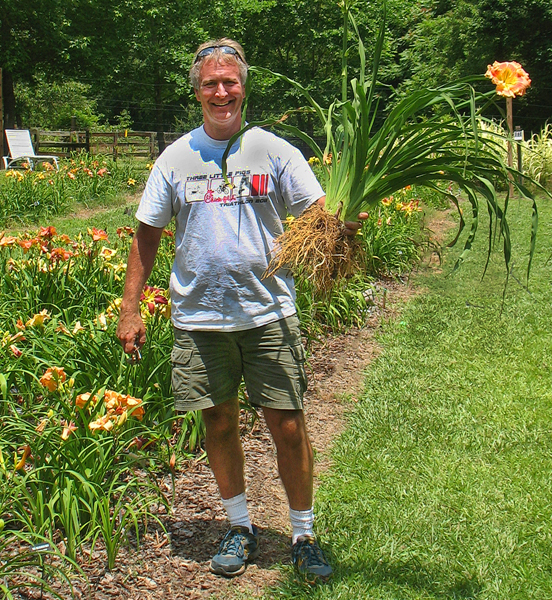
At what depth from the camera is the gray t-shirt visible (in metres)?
2.20

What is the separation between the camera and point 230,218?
220 cm

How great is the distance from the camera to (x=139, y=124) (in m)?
34.6

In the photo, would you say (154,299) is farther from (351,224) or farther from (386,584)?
(386,584)

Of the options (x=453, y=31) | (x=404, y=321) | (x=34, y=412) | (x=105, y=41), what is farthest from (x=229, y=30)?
(x=34, y=412)

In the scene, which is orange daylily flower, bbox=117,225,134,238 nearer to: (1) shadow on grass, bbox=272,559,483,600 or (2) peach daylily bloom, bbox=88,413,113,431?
(2) peach daylily bloom, bbox=88,413,113,431

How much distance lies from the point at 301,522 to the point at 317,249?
1.00 meters

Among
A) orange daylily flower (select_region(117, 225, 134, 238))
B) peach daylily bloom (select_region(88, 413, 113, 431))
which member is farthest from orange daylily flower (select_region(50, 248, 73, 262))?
peach daylily bloom (select_region(88, 413, 113, 431))

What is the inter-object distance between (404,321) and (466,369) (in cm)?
113

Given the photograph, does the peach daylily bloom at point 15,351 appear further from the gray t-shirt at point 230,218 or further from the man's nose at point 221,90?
the man's nose at point 221,90

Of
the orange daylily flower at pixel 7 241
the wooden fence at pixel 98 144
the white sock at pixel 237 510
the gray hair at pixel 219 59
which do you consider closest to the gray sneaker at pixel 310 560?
the white sock at pixel 237 510

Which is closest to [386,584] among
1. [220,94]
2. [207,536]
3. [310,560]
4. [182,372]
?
[310,560]

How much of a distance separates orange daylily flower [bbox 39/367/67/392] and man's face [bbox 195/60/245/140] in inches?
44.7

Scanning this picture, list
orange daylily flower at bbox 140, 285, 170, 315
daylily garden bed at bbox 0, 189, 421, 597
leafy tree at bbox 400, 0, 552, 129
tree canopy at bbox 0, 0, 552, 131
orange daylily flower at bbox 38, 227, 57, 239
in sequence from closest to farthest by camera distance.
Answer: daylily garden bed at bbox 0, 189, 421, 597
orange daylily flower at bbox 140, 285, 170, 315
orange daylily flower at bbox 38, 227, 57, 239
leafy tree at bbox 400, 0, 552, 129
tree canopy at bbox 0, 0, 552, 131

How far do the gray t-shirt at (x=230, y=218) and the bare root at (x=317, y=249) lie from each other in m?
0.04
